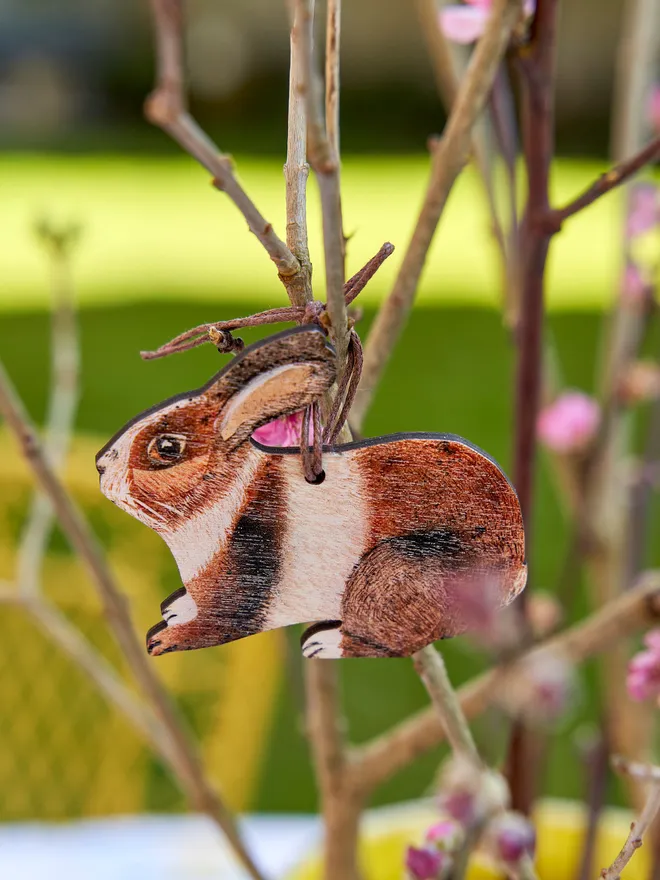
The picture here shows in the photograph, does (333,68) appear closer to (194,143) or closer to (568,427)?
(194,143)

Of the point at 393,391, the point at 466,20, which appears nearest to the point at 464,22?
the point at 466,20

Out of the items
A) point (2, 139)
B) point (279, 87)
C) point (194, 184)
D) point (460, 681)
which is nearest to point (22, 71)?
point (2, 139)

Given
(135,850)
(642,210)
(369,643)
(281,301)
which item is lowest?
(135,850)

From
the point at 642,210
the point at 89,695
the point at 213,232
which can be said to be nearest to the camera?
the point at 642,210

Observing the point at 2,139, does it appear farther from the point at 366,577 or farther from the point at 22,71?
the point at 366,577

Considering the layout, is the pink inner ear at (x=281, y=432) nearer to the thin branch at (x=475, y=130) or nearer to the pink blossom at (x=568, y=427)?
the thin branch at (x=475, y=130)

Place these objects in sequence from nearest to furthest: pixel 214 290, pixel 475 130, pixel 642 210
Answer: pixel 475 130
pixel 642 210
pixel 214 290

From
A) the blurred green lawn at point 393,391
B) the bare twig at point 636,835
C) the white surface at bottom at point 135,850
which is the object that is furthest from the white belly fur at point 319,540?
the blurred green lawn at point 393,391
